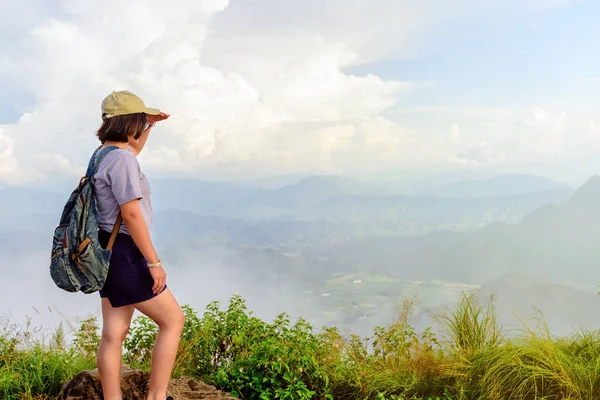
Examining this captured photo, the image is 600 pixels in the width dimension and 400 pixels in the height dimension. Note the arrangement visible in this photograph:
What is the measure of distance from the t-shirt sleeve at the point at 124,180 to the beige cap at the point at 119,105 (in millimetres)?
333

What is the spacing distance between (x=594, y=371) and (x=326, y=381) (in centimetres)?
213

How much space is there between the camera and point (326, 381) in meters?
4.76

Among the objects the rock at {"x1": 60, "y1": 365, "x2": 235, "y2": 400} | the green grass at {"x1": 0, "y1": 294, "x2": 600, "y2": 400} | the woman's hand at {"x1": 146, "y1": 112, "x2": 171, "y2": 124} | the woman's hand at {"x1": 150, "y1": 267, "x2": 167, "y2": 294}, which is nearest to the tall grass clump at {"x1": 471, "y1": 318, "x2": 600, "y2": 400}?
the green grass at {"x1": 0, "y1": 294, "x2": 600, "y2": 400}

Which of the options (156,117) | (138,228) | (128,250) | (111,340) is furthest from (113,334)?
(156,117)

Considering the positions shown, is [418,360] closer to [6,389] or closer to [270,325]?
[270,325]

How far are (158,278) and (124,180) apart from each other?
0.61m

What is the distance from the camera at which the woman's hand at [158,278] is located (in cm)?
342

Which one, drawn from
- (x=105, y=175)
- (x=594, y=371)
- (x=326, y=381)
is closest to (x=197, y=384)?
(x=326, y=381)

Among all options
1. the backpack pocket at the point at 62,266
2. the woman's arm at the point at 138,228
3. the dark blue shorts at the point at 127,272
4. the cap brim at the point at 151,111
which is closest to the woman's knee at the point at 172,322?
the dark blue shorts at the point at 127,272

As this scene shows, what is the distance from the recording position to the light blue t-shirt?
3348 millimetres

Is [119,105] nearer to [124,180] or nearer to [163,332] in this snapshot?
[124,180]

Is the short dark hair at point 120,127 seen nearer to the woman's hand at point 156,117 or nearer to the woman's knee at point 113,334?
the woman's hand at point 156,117

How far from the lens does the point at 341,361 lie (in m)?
5.12

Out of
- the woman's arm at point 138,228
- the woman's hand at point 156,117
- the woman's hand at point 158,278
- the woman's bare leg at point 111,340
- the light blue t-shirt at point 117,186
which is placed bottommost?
the woman's bare leg at point 111,340
